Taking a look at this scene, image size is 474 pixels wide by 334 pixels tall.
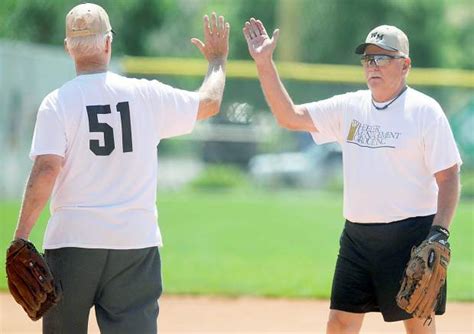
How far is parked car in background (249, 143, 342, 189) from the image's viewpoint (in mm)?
19609

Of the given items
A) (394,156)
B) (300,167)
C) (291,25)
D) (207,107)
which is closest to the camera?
(207,107)

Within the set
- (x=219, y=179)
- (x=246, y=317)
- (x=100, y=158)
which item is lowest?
(x=219, y=179)

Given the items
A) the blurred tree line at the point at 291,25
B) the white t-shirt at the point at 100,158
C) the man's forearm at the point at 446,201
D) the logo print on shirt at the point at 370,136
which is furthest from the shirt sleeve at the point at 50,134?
the blurred tree line at the point at 291,25

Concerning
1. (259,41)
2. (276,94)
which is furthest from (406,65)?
(259,41)

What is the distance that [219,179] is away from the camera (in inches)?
789

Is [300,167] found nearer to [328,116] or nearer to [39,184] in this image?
[328,116]

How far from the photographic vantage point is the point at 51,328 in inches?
170

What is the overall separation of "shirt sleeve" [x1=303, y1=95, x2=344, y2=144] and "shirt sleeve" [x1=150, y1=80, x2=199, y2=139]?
98 centimetres

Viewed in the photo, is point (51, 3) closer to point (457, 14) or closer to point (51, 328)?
point (457, 14)

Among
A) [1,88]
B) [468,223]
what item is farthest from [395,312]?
[1,88]

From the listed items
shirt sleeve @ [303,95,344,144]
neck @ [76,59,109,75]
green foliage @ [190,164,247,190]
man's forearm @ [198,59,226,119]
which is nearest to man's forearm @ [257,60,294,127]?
shirt sleeve @ [303,95,344,144]

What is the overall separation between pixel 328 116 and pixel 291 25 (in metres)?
21.7

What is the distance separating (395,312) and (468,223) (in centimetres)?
1025

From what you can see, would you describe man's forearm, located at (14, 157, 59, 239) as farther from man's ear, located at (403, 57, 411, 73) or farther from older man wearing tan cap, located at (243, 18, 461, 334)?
man's ear, located at (403, 57, 411, 73)
